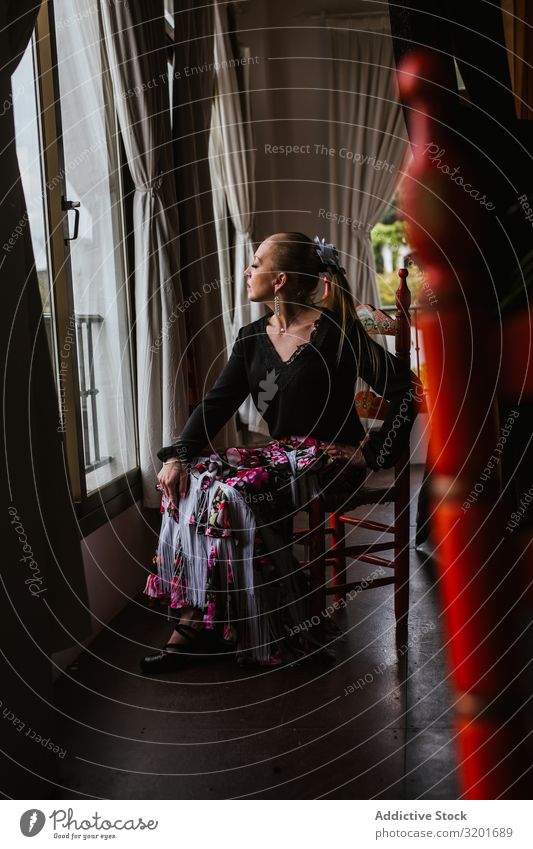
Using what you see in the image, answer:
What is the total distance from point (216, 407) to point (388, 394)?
563mm

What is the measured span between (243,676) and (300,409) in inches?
31.6

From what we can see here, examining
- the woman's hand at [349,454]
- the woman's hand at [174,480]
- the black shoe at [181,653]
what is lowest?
the black shoe at [181,653]

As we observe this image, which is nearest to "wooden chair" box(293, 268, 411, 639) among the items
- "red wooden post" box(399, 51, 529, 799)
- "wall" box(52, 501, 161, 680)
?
"wall" box(52, 501, 161, 680)

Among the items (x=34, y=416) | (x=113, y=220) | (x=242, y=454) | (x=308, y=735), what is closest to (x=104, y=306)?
(x=113, y=220)

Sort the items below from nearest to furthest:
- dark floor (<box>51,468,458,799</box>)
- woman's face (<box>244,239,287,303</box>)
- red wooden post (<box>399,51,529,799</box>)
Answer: red wooden post (<box>399,51,529,799</box>) < dark floor (<box>51,468,458,799</box>) < woman's face (<box>244,239,287,303</box>)

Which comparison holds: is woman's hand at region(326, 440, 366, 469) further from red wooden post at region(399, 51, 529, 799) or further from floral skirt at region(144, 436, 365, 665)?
red wooden post at region(399, 51, 529, 799)

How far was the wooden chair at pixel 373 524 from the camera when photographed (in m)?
2.26

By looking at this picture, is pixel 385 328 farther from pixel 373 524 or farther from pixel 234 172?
pixel 234 172

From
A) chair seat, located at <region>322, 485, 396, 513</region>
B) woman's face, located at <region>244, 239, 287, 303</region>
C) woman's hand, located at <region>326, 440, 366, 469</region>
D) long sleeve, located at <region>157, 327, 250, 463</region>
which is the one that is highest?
woman's face, located at <region>244, 239, 287, 303</region>

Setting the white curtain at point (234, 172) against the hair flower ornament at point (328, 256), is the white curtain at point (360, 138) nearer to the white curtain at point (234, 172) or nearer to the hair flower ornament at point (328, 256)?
the white curtain at point (234, 172)

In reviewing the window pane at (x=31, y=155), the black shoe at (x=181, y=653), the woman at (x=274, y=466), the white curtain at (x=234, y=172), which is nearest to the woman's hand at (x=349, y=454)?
the woman at (x=274, y=466)

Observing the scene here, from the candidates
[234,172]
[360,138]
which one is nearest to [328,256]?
[234,172]

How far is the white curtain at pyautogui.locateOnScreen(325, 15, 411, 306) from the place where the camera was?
5258 millimetres

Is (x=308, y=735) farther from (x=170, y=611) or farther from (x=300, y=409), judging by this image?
(x=300, y=409)
